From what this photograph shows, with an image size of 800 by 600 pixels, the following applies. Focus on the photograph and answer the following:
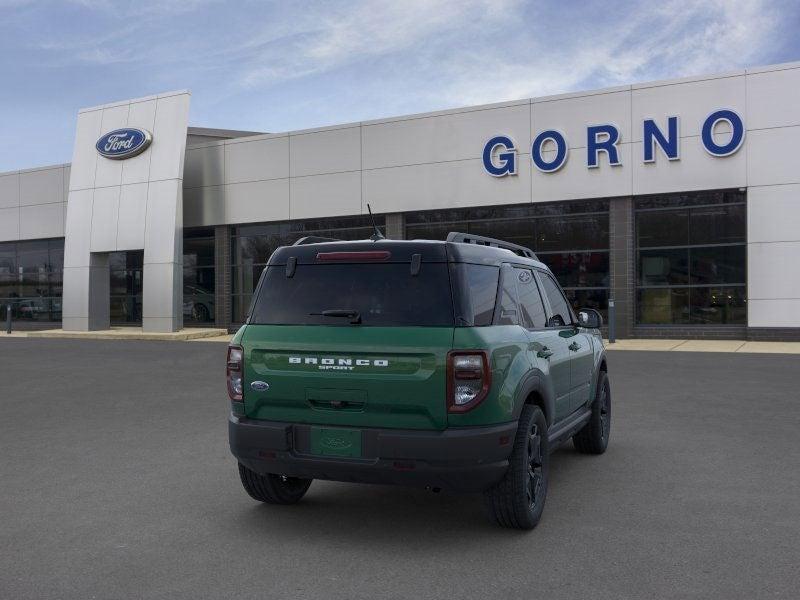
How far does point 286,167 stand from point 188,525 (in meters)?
22.6

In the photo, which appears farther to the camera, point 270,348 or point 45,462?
point 45,462

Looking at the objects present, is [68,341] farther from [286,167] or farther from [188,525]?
[188,525]

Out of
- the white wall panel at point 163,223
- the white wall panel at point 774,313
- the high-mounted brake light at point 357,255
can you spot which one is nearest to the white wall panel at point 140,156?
the white wall panel at point 163,223

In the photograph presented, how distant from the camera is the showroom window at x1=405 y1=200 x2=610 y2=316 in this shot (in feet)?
73.2

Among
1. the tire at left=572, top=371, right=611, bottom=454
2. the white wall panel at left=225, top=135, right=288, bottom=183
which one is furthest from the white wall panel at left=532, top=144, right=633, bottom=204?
the tire at left=572, top=371, right=611, bottom=454

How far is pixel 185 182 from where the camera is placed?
2847 cm

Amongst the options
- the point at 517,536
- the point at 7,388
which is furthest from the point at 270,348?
the point at 7,388

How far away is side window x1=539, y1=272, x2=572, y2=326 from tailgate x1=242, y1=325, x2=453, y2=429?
193 centimetres

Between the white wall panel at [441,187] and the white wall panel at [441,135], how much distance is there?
295 mm

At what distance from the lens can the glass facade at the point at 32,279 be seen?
32.4 m

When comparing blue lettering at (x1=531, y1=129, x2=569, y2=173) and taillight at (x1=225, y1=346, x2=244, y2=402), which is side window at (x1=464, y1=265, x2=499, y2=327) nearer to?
taillight at (x1=225, y1=346, x2=244, y2=402)

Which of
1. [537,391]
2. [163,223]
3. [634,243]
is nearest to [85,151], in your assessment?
[163,223]

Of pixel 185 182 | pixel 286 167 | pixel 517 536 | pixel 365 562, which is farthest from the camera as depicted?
pixel 185 182

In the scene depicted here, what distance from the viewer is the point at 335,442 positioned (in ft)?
14.7
